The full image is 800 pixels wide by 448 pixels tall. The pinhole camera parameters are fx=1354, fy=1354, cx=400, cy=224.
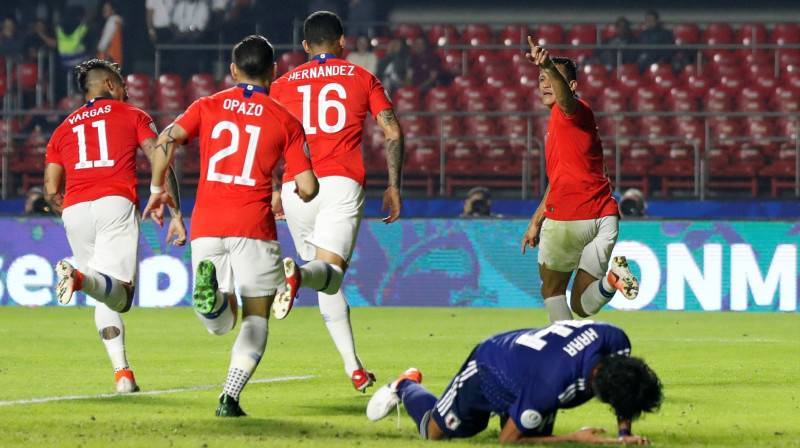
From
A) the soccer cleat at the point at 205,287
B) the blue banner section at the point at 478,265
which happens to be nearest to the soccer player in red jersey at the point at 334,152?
the soccer cleat at the point at 205,287

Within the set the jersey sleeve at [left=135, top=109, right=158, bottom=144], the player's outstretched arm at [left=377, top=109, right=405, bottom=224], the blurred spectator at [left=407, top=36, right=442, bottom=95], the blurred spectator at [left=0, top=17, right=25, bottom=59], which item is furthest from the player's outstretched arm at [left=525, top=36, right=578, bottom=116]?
the blurred spectator at [left=0, top=17, right=25, bottom=59]

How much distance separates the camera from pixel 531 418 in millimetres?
5398

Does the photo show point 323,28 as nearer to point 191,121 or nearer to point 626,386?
point 191,121

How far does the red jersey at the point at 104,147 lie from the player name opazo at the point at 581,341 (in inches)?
137

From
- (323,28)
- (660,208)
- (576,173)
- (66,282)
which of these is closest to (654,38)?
(660,208)

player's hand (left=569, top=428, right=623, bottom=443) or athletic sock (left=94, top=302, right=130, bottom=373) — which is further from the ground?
athletic sock (left=94, top=302, right=130, bottom=373)

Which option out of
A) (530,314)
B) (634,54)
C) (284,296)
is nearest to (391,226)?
(530,314)

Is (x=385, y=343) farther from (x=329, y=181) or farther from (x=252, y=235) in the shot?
(x=252, y=235)

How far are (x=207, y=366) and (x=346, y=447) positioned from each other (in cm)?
412

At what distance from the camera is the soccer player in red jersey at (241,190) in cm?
654

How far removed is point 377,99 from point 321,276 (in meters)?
1.30

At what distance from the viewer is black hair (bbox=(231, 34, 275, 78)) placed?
6664 mm

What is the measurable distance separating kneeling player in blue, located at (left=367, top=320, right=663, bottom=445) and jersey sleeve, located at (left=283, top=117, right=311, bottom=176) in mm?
1417

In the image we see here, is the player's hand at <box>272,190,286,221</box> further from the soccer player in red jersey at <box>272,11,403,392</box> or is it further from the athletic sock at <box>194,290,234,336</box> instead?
the athletic sock at <box>194,290,234,336</box>
